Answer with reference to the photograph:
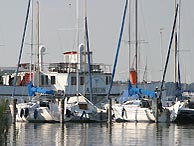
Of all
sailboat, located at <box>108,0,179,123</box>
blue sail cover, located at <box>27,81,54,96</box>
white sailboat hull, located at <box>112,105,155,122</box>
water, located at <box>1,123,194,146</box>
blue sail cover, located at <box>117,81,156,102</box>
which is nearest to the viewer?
water, located at <box>1,123,194,146</box>

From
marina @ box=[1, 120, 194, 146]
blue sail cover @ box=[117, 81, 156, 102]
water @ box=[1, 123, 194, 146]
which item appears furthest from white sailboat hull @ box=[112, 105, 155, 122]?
marina @ box=[1, 120, 194, 146]

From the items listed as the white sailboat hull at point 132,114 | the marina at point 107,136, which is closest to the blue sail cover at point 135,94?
the white sailboat hull at point 132,114

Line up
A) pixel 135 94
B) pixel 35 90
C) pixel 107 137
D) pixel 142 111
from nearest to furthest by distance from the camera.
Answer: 1. pixel 107 137
2. pixel 142 111
3. pixel 135 94
4. pixel 35 90

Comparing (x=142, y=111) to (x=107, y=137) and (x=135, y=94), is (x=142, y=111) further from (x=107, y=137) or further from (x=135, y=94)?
(x=107, y=137)

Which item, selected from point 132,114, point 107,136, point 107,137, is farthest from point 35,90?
point 107,137

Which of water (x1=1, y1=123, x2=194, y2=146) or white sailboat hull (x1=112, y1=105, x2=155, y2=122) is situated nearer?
water (x1=1, y1=123, x2=194, y2=146)

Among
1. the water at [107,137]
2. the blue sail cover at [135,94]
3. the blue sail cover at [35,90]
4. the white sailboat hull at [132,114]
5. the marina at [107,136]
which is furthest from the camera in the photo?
the blue sail cover at [35,90]

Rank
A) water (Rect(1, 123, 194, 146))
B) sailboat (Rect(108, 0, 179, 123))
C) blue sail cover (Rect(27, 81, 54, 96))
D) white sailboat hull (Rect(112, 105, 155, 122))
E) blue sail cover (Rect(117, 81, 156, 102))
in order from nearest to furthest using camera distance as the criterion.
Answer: water (Rect(1, 123, 194, 146)) < sailboat (Rect(108, 0, 179, 123)) < white sailboat hull (Rect(112, 105, 155, 122)) < blue sail cover (Rect(117, 81, 156, 102)) < blue sail cover (Rect(27, 81, 54, 96))

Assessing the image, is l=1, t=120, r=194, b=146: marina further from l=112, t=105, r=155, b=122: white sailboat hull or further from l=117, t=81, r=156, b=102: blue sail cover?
l=117, t=81, r=156, b=102: blue sail cover

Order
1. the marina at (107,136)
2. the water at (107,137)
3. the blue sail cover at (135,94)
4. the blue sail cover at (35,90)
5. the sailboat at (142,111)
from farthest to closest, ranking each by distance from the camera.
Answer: the blue sail cover at (35,90) → the blue sail cover at (135,94) → the sailboat at (142,111) → the marina at (107,136) → the water at (107,137)

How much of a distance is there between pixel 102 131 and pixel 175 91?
19.7 metres

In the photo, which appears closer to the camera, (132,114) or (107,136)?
(107,136)

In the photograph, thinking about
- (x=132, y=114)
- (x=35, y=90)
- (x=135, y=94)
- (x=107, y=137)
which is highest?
(x=35, y=90)

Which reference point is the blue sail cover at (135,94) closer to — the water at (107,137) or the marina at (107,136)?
the water at (107,137)
